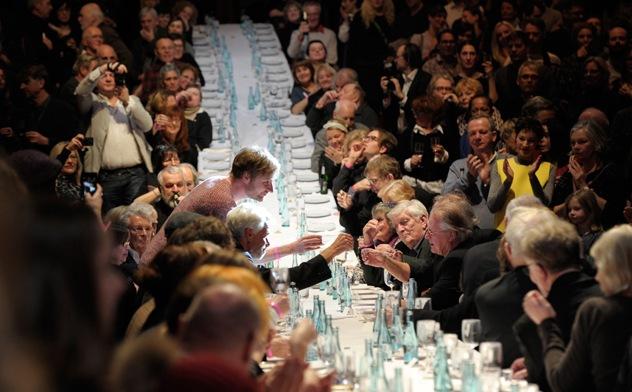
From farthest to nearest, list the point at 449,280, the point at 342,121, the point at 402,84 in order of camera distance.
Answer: the point at 402,84
the point at 342,121
the point at 449,280

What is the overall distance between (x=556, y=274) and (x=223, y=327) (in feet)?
5.72

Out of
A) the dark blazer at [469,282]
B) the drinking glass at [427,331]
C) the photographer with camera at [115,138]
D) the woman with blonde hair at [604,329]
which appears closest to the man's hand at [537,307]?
the woman with blonde hair at [604,329]

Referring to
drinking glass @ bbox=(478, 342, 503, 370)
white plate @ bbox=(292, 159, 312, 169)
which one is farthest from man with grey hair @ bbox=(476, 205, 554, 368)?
white plate @ bbox=(292, 159, 312, 169)

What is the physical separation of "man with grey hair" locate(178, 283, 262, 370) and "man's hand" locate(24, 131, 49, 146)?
6.30 meters

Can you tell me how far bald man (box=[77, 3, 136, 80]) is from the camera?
11.9 m

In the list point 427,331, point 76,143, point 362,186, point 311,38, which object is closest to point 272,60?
point 311,38

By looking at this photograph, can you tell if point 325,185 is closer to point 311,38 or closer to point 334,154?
point 334,154

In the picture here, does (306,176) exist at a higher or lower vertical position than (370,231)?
lower

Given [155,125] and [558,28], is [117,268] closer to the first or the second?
[155,125]

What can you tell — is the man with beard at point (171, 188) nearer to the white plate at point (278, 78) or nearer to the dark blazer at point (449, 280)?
the dark blazer at point (449, 280)

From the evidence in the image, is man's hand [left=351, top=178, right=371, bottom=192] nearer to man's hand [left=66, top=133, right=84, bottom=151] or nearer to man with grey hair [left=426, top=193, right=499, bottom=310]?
man's hand [left=66, top=133, right=84, bottom=151]

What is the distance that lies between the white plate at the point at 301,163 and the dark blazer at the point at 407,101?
3.31 feet

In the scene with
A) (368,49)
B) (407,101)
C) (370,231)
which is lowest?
(370,231)

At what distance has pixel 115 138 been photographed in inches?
379
